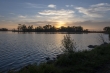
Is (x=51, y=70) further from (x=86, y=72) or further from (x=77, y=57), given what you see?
(x=77, y=57)

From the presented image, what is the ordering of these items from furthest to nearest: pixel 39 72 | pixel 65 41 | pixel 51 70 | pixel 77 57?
pixel 65 41, pixel 77 57, pixel 51 70, pixel 39 72

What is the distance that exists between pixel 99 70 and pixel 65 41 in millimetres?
8532

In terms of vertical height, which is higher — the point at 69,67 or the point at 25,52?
the point at 69,67

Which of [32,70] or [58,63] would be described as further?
[58,63]

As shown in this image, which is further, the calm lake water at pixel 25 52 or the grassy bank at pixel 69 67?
the calm lake water at pixel 25 52

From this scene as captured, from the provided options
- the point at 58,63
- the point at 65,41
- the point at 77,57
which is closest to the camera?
the point at 58,63

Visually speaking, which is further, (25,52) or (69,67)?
(25,52)

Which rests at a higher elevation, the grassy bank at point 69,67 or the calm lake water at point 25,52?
the grassy bank at point 69,67

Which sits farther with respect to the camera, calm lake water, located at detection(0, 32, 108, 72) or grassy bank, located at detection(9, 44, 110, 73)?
calm lake water, located at detection(0, 32, 108, 72)

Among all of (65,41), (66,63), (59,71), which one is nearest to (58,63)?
(66,63)

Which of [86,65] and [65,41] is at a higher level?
[65,41]

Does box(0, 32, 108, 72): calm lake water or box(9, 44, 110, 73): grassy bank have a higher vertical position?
box(9, 44, 110, 73): grassy bank

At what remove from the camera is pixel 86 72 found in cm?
1000

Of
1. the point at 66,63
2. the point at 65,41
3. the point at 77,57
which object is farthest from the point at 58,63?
the point at 65,41
